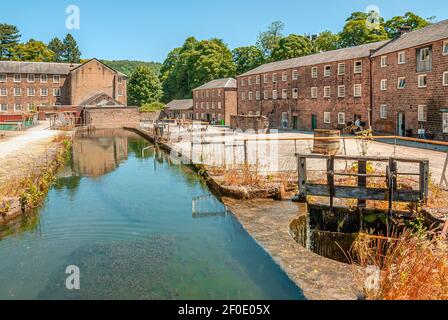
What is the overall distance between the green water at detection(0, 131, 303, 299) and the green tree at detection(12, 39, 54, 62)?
83.4 meters

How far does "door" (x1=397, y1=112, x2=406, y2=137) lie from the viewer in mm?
31891

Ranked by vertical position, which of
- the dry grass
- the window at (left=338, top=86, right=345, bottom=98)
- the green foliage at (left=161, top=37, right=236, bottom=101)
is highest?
the green foliage at (left=161, top=37, right=236, bottom=101)

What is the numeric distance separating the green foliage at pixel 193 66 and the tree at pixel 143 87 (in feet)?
17.9

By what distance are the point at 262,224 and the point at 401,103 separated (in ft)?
84.9

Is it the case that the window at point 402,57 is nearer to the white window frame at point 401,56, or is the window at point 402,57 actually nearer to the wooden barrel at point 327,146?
the white window frame at point 401,56

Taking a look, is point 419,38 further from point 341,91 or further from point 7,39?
point 7,39

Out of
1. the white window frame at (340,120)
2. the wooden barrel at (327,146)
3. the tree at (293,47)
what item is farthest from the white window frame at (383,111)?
the tree at (293,47)

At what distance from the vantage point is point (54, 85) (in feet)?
233

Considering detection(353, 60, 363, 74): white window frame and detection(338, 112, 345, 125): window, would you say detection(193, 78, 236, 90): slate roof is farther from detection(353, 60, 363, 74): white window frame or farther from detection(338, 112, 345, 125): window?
detection(353, 60, 363, 74): white window frame

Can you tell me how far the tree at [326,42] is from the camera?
70.4m

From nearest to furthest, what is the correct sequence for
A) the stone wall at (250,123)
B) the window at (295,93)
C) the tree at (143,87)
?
the stone wall at (250,123)
the window at (295,93)
the tree at (143,87)

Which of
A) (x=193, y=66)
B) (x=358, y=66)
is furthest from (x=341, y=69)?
(x=193, y=66)

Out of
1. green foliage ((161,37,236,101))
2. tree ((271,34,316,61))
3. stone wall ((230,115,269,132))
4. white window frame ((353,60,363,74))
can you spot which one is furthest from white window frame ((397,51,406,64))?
green foliage ((161,37,236,101))

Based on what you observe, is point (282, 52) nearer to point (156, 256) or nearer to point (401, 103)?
point (401, 103)
